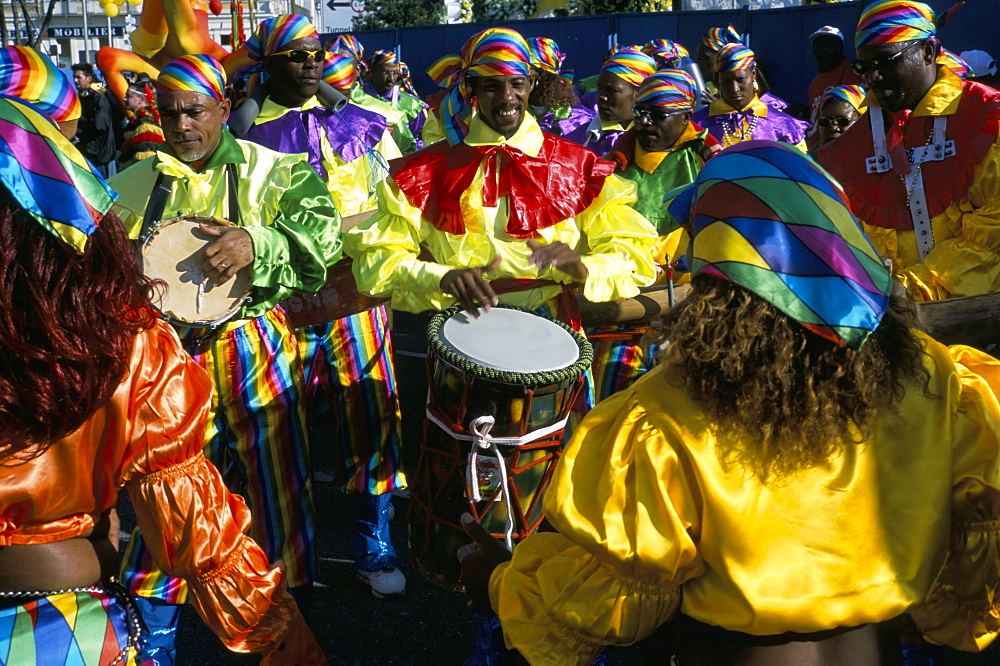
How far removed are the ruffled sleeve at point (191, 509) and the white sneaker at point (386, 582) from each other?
2.02 metres

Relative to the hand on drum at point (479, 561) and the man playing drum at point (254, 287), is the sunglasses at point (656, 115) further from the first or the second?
the hand on drum at point (479, 561)

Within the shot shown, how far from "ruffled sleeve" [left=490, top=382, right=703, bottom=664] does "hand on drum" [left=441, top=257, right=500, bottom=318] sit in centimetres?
143

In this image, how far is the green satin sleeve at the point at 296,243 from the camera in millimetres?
3396

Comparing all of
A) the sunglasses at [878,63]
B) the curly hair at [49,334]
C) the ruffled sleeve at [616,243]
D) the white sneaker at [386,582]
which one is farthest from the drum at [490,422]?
the sunglasses at [878,63]

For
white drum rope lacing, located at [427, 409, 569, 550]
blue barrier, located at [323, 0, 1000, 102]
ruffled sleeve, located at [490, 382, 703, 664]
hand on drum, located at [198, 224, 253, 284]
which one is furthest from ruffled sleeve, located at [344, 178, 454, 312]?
blue barrier, located at [323, 0, 1000, 102]

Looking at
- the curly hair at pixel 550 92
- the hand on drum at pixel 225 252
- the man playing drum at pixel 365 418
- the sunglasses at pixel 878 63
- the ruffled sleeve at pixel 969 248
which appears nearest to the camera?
the hand on drum at pixel 225 252

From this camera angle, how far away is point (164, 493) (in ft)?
6.56

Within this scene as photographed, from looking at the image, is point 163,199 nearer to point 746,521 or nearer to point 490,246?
point 490,246

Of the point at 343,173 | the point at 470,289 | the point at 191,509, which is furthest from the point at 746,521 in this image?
the point at 343,173

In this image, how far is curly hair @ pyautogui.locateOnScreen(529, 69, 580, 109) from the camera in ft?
28.5

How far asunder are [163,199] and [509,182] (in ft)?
3.90

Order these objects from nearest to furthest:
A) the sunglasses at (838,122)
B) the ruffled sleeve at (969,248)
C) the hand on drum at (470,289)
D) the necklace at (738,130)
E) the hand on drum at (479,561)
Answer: the hand on drum at (479,561), the hand on drum at (470,289), the ruffled sleeve at (969,248), the sunglasses at (838,122), the necklace at (738,130)

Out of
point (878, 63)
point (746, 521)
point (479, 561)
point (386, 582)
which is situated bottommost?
point (386, 582)

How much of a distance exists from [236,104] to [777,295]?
15.3ft
